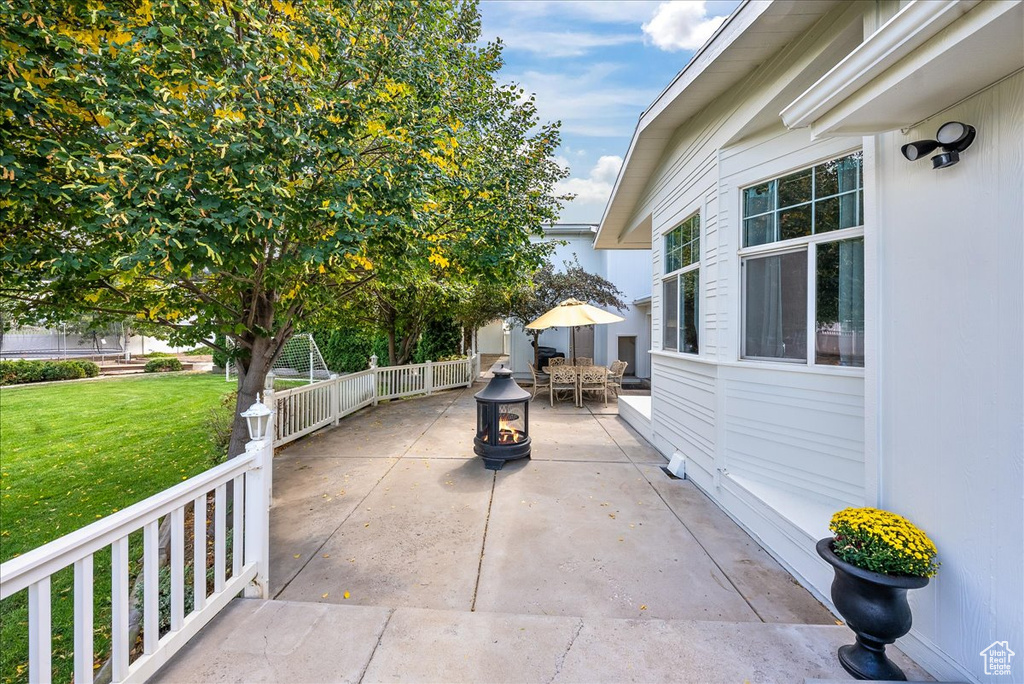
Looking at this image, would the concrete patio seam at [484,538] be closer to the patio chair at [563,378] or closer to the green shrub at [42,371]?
the patio chair at [563,378]

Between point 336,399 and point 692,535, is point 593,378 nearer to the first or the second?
point 336,399

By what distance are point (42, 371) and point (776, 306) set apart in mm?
22730

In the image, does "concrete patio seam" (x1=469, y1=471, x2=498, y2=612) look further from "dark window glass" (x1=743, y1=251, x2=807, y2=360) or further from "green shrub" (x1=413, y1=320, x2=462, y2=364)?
"green shrub" (x1=413, y1=320, x2=462, y2=364)

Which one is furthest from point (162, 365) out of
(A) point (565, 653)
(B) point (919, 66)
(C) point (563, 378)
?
(B) point (919, 66)

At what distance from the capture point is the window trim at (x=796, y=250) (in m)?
3.04

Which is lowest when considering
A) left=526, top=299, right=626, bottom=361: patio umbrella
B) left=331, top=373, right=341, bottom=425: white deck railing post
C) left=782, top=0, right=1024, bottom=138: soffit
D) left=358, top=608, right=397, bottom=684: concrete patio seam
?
left=358, top=608, right=397, bottom=684: concrete patio seam

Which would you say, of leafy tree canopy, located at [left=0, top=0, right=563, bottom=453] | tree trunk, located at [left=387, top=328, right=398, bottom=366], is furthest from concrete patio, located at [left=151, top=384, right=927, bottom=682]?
tree trunk, located at [left=387, top=328, right=398, bottom=366]

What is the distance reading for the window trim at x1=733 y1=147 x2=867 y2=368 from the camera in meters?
3.04

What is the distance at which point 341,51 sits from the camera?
3.42 m

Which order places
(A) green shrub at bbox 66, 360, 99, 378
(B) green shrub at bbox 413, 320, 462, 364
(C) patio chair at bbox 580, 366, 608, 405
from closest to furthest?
(C) patio chair at bbox 580, 366, 608, 405 < (B) green shrub at bbox 413, 320, 462, 364 < (A) green shrub at bbox 66, 360, 99, 378

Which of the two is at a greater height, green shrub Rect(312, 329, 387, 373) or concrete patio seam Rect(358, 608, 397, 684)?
green shrub Rect(312, 329, 387, 373)

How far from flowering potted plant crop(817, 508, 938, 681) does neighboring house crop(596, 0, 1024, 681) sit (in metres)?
0.22

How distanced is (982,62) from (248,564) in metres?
4.88

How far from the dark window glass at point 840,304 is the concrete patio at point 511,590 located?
1.77m
